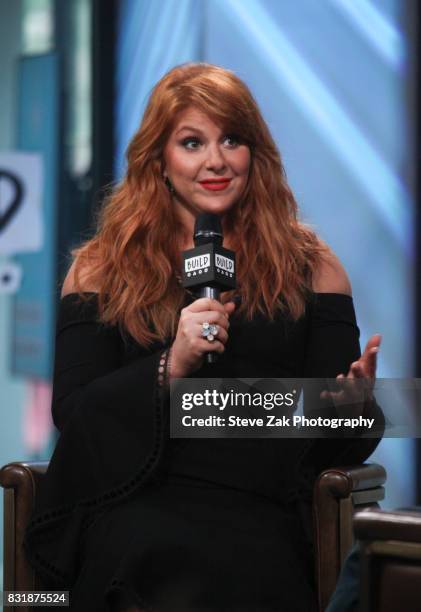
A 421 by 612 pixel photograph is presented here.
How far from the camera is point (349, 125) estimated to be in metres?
3.76

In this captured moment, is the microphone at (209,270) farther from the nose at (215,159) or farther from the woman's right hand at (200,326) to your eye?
the nose at (215,159)

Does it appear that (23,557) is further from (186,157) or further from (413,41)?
(413,41)

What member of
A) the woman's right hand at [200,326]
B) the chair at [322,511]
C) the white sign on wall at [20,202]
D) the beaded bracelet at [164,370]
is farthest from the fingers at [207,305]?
the white sign on wall at [20,202]

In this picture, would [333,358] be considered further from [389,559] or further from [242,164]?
[389,559]

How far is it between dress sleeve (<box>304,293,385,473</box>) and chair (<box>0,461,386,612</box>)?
52mm

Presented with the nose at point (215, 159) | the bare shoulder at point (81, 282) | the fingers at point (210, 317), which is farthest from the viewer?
the bare shoulder at point (81, 282)

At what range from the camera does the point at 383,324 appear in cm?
371

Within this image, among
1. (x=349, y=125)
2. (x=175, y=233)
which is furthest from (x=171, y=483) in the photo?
(x=349, y=125)

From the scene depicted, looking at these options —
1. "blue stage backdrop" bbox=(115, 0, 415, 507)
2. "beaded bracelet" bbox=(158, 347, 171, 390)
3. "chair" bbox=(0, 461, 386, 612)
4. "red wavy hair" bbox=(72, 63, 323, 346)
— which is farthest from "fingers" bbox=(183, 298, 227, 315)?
"blue stage backdrop" bbox=(115, 0, 415, 507)

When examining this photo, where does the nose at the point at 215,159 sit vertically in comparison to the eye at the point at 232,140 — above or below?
below

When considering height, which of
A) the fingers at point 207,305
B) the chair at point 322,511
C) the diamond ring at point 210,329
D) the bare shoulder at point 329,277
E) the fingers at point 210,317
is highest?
the bare shoulder at point 329,277

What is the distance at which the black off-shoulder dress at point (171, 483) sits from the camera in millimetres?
1742

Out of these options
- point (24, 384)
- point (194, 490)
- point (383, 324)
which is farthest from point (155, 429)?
point (24, 384)

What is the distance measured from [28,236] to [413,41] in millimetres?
1836
